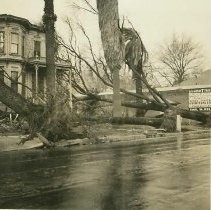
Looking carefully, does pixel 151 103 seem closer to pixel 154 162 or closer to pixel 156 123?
pixel 156 123

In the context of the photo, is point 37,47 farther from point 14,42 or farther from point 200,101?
point 200,101

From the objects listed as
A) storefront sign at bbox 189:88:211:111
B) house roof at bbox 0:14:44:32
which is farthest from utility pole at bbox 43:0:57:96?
house roof at bbox 0:14:44:32

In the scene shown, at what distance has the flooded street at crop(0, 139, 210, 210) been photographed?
491cm

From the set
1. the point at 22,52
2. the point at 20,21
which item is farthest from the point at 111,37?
the point at 22,52

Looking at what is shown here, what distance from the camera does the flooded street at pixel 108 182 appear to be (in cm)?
491

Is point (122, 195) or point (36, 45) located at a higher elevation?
point (36, 45)

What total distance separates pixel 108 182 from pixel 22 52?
22.4m

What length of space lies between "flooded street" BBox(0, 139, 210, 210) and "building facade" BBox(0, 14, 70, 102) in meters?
17.2

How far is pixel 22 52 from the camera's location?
2767 centimetres

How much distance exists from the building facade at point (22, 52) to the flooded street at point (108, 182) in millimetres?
17172

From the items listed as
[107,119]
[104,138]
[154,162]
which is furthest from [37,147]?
[154,162]

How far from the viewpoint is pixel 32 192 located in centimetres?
567

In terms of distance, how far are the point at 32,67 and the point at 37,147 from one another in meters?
16.4

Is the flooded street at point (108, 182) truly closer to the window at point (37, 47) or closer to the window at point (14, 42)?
the window at point (14, 42)
